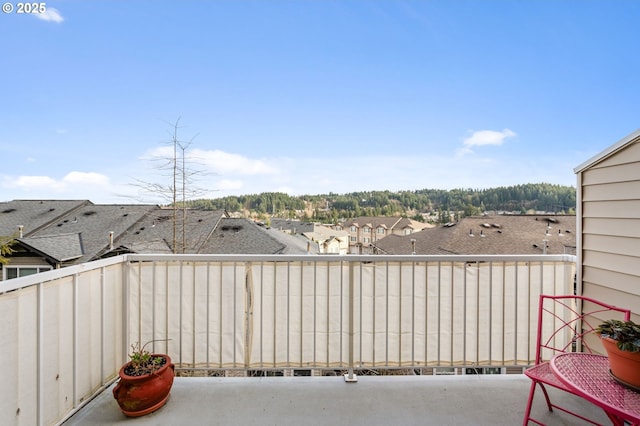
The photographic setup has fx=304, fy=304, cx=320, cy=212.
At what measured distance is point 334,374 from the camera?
247 centimetres

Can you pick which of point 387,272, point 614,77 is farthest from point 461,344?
point 614,77

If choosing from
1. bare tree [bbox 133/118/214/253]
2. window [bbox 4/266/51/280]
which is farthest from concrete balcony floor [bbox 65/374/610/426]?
window [bbox 4/266/51/280]

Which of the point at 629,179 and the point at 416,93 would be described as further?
the point at 416,93

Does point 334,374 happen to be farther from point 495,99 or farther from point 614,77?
point 495,99

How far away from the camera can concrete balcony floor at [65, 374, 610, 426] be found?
6.16 feet

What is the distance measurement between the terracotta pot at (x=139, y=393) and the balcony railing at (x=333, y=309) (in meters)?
0.39

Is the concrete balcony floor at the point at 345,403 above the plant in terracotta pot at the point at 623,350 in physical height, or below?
below

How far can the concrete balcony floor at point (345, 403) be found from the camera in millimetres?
1878

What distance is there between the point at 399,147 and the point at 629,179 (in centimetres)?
799

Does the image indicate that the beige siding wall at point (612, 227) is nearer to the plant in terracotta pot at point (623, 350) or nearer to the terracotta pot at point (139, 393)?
the plant in terracotta pot at point (623, 350)

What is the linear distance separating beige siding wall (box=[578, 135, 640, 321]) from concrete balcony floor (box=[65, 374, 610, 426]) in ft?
2.66

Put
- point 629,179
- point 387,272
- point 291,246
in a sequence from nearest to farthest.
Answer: point 629,179
point 387,272
point 291,246

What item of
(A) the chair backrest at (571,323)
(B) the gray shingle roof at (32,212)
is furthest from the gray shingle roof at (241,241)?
(A) the chair backrest at (571,323)

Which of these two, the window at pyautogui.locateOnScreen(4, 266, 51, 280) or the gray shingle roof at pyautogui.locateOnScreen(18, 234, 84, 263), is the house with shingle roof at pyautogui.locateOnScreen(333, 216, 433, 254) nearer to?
the gray shingle roof at pyautogui.locateOnScreen(18, 234, 84, 263)
